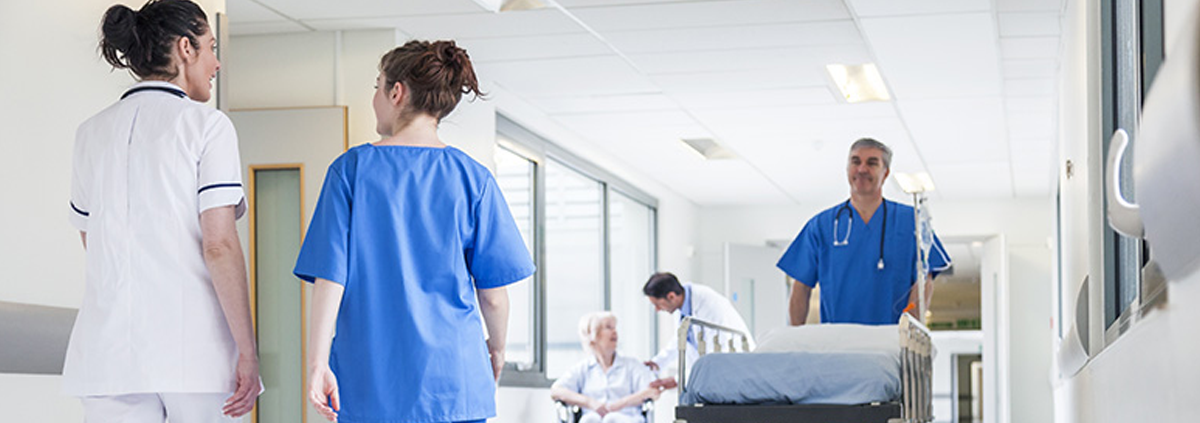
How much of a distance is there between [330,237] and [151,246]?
11.3 inches

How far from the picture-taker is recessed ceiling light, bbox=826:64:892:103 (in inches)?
274

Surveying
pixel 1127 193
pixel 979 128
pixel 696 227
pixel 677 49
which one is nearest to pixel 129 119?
pixel 1127 193

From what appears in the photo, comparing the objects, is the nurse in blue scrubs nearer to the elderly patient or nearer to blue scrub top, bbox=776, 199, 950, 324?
blue scrub top, bbox=776, 199, 950, 324

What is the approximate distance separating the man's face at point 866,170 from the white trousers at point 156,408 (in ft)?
9.15

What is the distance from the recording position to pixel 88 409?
7.22 ft

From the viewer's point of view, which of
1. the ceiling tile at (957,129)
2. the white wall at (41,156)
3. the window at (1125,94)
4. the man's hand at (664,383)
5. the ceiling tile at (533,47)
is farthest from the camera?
the man's hand at (664,383)

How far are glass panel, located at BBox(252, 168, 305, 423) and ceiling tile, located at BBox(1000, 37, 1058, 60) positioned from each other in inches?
124

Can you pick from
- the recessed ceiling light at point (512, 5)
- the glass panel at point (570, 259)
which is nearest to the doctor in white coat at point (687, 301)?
the glass panel at point (570, 259)

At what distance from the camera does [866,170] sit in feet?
15.2

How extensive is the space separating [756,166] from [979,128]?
2.10 m

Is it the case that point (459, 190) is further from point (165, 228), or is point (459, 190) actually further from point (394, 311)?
point (165, 228)

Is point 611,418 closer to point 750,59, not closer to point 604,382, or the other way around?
point 604,382

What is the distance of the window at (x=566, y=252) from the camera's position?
8.02 m

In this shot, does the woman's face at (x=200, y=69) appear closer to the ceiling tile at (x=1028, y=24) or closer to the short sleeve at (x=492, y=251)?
the short sleeve at (x=492, y=251)
